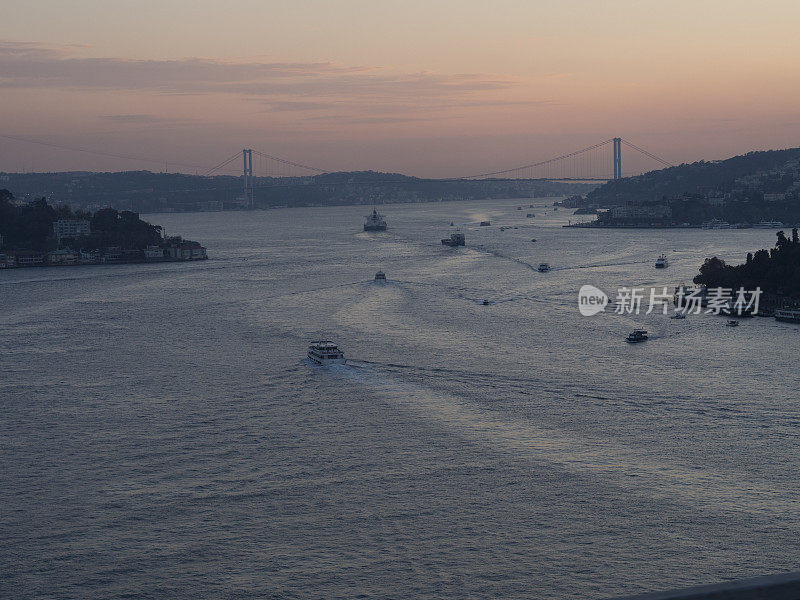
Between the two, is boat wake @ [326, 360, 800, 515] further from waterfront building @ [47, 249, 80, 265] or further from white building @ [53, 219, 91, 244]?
white building @ [53, 219, 91, 244]

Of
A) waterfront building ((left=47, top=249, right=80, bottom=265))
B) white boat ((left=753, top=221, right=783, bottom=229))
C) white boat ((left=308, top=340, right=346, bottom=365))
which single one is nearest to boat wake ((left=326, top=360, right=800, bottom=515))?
white boat ((left=308, top=340, right=346, bottom=365))

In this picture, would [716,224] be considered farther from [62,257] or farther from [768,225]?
[62,257]

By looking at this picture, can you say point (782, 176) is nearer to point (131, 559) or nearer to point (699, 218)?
point (699, 218)

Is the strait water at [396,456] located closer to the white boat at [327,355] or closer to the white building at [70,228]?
the white boat at [327,355]

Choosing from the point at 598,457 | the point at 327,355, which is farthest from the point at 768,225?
the point at 598,457

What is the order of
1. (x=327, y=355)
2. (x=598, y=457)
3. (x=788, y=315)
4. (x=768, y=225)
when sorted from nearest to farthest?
(x=598, y=457)
(x=327, y=355)
(x=788, y=315)
(x=768, y=225)

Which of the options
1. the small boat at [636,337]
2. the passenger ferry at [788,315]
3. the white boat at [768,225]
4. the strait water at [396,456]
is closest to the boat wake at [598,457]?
the strait water at [396,456]
